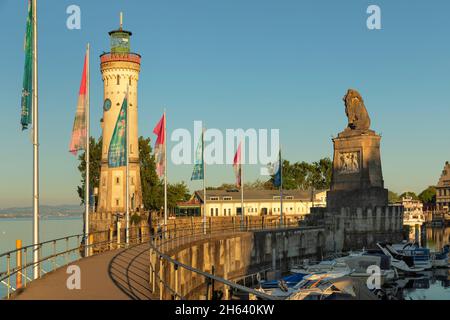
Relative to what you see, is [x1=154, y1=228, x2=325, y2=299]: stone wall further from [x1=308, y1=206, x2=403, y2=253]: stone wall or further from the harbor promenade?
the harbor promenade

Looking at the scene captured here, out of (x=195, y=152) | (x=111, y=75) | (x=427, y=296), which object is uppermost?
(x=111, y=75)

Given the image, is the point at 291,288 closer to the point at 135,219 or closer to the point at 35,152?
the point at 35,152

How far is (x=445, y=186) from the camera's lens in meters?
180

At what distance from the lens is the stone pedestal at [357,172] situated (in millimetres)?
61469

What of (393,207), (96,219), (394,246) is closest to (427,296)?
(394,246)

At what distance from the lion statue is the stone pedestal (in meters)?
0.77

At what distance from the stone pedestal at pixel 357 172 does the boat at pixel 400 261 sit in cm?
824

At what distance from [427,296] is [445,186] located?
14750 cm

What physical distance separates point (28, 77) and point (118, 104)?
203 feet

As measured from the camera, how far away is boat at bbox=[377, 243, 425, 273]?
53469 millimetres

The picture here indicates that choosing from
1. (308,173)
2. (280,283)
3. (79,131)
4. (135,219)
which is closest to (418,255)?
(280,283)

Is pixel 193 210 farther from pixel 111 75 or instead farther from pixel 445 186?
pixel 445 186
